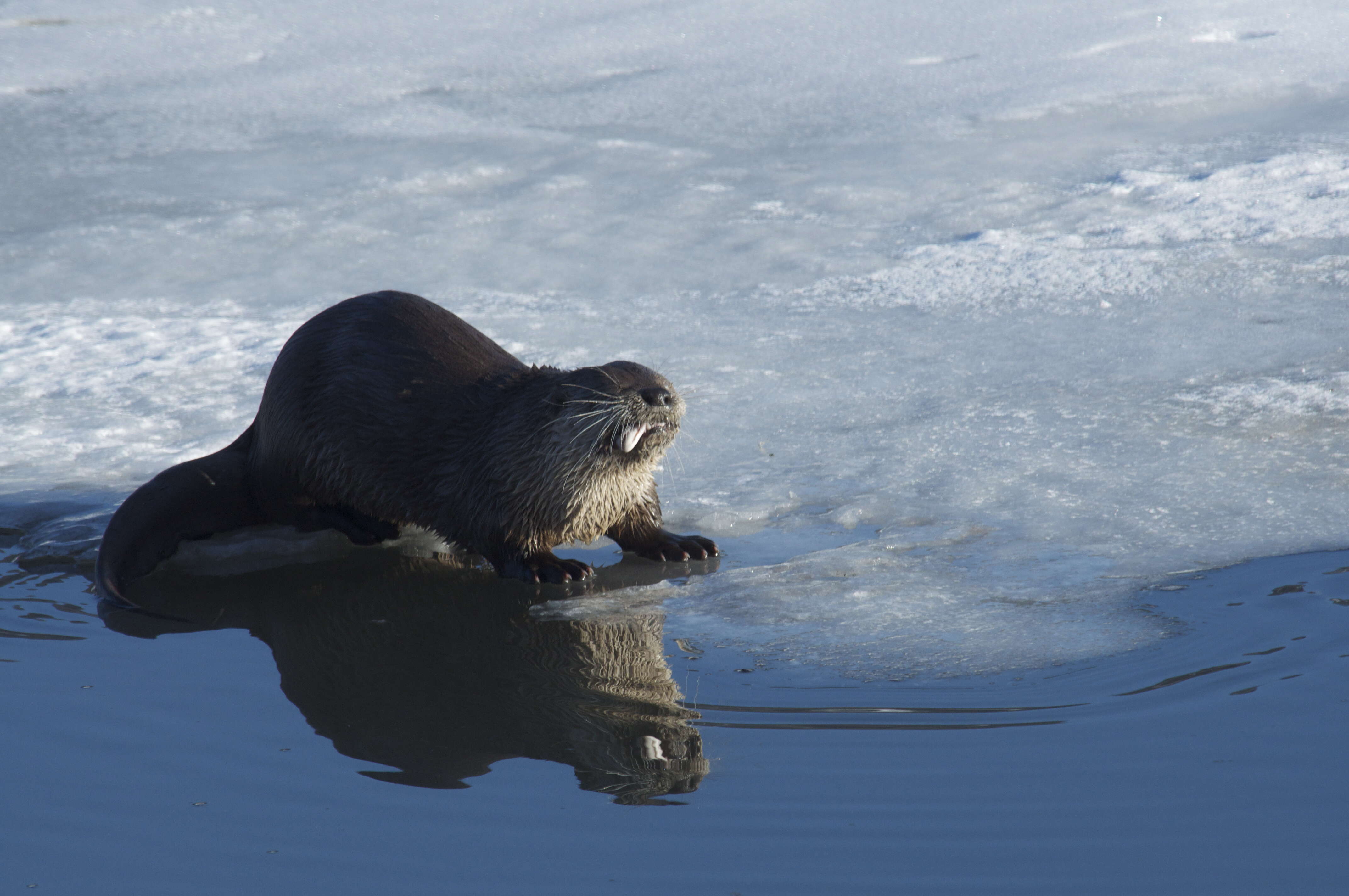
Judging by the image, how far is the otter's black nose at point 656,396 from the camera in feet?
10.3

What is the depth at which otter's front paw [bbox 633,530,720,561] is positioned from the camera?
10.8 feet

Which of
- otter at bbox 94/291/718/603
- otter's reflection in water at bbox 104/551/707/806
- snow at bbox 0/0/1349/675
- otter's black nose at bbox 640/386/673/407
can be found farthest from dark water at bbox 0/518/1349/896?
otter's black nose at bbox 640/386/673/407

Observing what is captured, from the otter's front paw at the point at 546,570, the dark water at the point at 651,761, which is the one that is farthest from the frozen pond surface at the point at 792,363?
the otter's front paw at the point at 546,570

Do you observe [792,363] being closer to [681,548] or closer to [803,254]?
[803,254]

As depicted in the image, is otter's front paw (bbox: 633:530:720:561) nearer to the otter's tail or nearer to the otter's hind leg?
the otter's hind leg

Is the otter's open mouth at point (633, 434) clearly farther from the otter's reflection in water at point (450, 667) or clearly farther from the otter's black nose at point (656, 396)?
the otter's reflection in water at point (450, 667)

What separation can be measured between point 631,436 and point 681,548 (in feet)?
1.05

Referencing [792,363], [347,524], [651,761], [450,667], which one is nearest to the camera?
[651,761]

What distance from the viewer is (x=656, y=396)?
314 centimetres

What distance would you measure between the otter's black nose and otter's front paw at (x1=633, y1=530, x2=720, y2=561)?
344 millimetres

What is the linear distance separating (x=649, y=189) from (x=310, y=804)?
480cm

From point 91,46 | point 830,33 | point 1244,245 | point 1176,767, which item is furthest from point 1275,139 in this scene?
point 91,46

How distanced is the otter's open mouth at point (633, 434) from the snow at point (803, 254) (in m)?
0.35

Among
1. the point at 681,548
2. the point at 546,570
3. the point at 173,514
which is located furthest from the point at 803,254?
the point at 173,514
